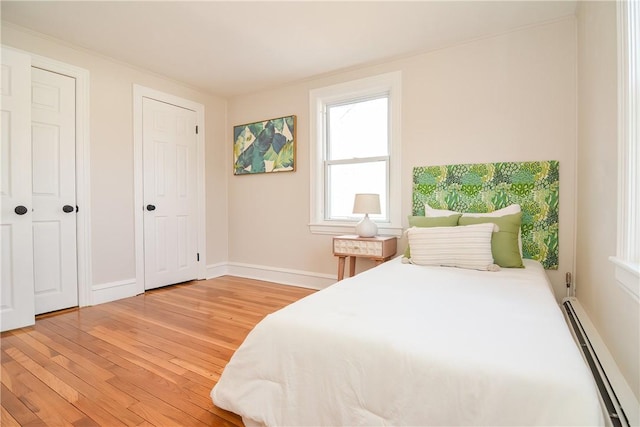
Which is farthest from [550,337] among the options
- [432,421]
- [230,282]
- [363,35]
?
[230,282]

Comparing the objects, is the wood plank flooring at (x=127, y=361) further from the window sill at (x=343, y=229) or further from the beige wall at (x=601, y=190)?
the beige wall at (x=601, y=190)

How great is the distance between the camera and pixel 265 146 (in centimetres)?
419

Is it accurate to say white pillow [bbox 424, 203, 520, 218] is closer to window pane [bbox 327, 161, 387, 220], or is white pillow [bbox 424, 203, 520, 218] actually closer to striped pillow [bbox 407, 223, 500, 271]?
striped pillow [bbox 407, 223, 500, 271]

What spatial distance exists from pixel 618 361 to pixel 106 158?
13.6ft

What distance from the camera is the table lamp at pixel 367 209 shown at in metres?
3.12

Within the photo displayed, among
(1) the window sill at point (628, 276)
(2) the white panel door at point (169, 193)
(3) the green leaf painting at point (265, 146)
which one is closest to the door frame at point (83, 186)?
(2) the white panel door at point (169, 193)

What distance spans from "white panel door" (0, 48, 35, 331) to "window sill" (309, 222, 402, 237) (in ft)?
8.57

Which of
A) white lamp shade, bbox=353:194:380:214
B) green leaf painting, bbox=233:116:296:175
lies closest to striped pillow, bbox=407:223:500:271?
white lamp shade, bbox=353:194:380:214

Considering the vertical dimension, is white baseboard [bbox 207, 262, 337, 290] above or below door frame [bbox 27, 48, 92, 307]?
below

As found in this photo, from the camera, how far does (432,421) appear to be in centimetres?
94

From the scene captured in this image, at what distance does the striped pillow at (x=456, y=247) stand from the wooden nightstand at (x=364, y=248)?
58 cm

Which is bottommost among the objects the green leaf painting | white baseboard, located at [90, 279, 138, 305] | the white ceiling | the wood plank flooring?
the wood plank flooring

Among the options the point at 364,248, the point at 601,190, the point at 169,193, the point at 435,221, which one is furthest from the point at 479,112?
the point at 169,193

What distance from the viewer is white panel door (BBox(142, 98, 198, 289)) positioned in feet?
12.0
